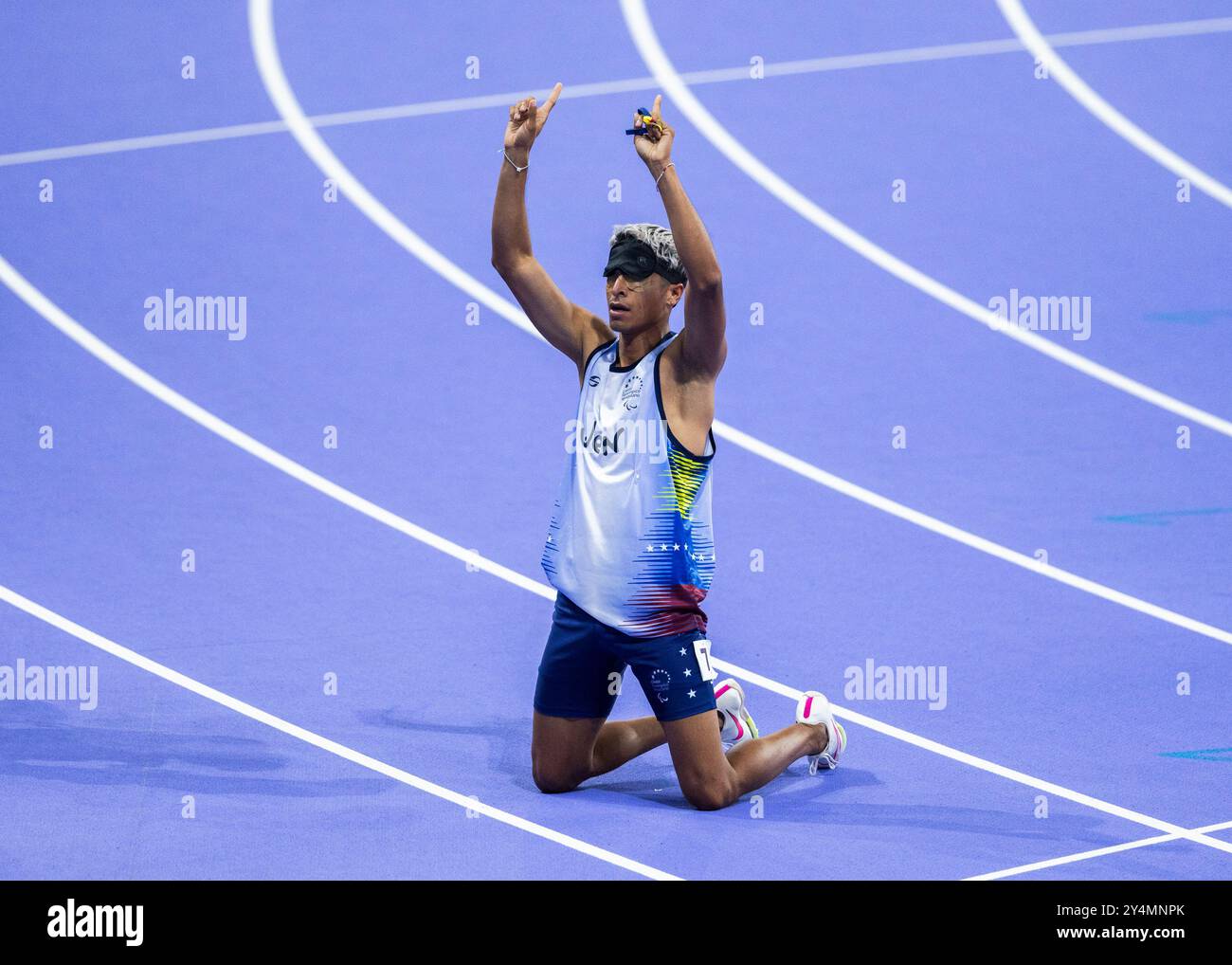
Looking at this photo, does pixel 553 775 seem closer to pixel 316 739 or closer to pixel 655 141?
pixel 316 739

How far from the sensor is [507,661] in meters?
7.87

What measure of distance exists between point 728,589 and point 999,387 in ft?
9.60

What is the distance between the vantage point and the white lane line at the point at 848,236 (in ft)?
34.9

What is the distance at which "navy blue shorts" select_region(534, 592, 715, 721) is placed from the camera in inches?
240

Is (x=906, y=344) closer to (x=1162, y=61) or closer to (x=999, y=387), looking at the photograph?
(x=999, y=387)

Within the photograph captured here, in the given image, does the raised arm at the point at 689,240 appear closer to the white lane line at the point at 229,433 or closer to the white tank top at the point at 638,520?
the white tank top at the point at 638,520

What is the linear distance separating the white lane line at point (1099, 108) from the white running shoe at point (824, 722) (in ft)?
23.5

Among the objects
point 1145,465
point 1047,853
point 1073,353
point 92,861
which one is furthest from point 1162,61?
point 92,861

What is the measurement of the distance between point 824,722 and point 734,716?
386 millimetres

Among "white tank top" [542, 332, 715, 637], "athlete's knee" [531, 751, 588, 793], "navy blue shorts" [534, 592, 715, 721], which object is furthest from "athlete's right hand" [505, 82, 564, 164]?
"athlete's knee" [531, 751, 588, 793]

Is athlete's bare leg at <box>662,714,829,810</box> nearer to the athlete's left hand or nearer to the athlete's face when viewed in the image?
the athlete's face

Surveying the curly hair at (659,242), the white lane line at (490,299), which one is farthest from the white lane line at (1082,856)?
the curly hair at (659,242)

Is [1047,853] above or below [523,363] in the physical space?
below

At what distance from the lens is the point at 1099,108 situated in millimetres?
13102
